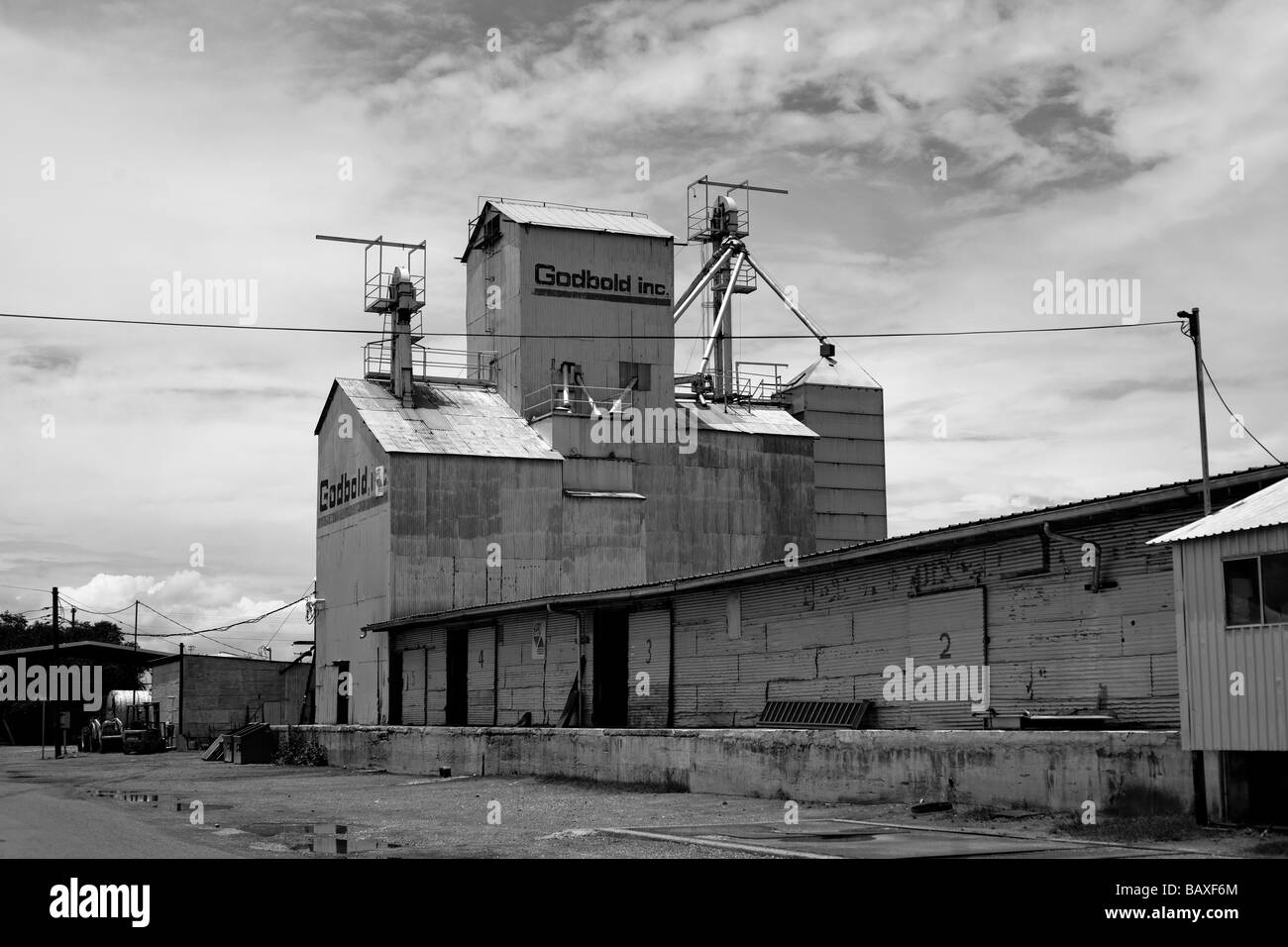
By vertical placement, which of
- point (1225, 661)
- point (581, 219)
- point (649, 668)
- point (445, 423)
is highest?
point (581, 219)

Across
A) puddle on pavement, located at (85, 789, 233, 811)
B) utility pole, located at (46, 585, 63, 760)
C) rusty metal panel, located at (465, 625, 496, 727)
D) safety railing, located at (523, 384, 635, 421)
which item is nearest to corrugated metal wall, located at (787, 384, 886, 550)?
safety railing, located at (523, 384, 635, 421)

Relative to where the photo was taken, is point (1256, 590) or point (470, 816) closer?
point (1256, 590)

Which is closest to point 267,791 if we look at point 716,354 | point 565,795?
point 565,795

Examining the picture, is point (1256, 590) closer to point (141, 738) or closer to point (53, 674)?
point (141, 738)

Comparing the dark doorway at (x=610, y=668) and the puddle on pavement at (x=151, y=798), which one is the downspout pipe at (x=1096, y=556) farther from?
the puddle on pavement at (x=151, y=798)

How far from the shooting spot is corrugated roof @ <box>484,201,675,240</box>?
50.3 meters

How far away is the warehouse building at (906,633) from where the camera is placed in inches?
784

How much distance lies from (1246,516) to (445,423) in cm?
3350

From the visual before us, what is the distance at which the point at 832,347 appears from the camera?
61.3 metres

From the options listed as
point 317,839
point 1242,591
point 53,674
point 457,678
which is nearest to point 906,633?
point 1242,591

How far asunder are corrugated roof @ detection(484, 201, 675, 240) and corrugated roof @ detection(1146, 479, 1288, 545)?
1387 inches

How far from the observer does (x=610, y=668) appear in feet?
113

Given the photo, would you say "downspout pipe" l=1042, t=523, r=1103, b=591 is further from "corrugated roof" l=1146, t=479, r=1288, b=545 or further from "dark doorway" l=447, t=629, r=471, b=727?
"dark doorway" l=447, t=629, r=471, b=727
